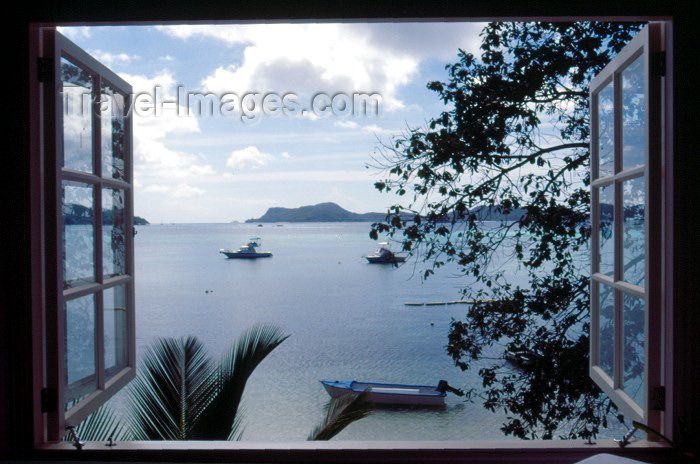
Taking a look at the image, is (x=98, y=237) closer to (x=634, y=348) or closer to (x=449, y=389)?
(x=634, y=348)

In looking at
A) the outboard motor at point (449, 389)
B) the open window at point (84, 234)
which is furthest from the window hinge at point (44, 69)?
the outboard motor at point (449, 389)

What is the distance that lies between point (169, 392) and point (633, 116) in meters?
2.07

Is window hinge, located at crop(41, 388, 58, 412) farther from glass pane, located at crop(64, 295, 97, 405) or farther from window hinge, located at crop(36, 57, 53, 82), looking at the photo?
window hinge, located at crop(36, 57, 53, 82)

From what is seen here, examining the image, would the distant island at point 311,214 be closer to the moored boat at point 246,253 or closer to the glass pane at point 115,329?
the moored boat at point 246,253

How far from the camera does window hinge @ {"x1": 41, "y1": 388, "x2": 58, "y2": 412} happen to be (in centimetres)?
149

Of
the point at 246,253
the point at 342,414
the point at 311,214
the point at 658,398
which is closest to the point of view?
the point at 658,398

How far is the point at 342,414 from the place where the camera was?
8.50ft

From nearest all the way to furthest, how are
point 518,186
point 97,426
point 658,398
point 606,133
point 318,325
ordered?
1. point 658,398
2. point 606,133
3. point 97,426
4. point 518,186
5. point 318,325

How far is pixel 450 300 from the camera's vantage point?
27516 mm

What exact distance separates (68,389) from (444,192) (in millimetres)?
2594

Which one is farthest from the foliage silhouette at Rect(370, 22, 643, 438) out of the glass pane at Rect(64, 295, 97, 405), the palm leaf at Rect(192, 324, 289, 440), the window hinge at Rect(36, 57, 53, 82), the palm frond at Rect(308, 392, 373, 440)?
the window hinge at Rect(36, 57, 53, 82)

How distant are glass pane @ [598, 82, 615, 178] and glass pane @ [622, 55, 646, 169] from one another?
0.07m

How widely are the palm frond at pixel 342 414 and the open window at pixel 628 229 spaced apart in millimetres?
1060

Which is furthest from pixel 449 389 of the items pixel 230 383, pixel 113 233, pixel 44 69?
pixel 44 69
